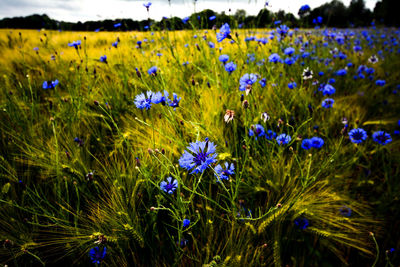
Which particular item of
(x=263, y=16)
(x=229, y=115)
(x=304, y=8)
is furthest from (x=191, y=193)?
(x=304, y=8)

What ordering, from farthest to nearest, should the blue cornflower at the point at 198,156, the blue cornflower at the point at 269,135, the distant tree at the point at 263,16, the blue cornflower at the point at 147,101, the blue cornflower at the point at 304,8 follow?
the blue cornflower at the point at 304,8 → the distant tree at the point at 263,16 → the blue cornflower at the point at 269,135 → the blue cornflower at the point at 147,101 → the blue cornflower at the point at 198,156

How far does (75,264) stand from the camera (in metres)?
0.87

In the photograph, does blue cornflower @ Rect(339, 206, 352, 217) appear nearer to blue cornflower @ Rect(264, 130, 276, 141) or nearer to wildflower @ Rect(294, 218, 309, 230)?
wildflower @ Rect(294, 218, 309, 230)

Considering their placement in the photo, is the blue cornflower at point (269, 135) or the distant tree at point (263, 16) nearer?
the blue cornflower at point (269, 135)

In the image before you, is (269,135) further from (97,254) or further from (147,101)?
(97,254)

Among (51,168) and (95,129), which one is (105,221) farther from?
(95,129)

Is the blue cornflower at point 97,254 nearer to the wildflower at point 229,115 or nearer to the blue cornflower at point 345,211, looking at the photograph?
the wildflower at point 229,115

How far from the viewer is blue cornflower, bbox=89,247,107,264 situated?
779mm

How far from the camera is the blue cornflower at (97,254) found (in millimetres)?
779

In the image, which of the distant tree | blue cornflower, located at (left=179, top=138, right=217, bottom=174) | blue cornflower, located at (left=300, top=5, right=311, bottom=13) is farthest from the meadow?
blue cornflower, located at (left=300, top=5, right=311, bottom=13)

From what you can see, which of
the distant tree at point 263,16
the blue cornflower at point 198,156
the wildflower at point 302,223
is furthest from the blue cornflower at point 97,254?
the distant tree at point 263,16

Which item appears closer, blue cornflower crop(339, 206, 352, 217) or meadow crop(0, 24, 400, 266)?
meadow crop(0, 24, 400, 266)

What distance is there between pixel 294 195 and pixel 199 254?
0.50m

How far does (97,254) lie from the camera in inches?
31.4
